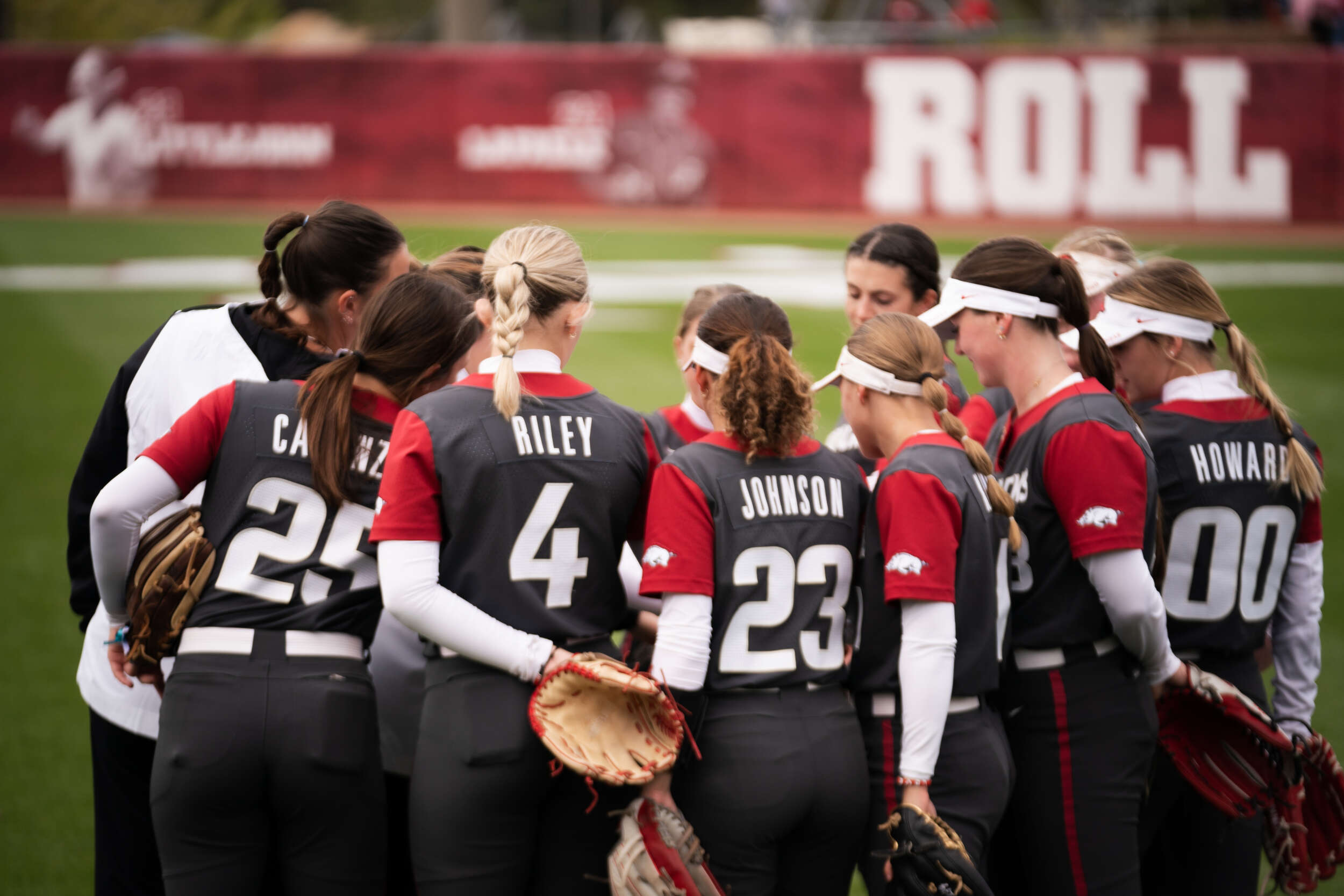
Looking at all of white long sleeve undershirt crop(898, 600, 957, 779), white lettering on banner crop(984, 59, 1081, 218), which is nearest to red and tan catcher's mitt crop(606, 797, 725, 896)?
white long sleeve undershirt crop(898, 600, 957, 779)

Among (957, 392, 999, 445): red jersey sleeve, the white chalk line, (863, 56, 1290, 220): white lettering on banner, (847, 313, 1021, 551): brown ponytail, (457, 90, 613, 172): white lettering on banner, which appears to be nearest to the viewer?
(847, 313, 1021, 551): brown ponytail

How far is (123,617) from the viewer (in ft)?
9.37

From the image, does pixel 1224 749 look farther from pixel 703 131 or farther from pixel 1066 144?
pixel 703 131

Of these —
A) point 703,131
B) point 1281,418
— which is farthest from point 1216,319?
point 703,131

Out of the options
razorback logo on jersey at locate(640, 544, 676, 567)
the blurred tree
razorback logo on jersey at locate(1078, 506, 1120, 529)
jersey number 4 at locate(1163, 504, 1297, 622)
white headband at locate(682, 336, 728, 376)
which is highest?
the blurred tree

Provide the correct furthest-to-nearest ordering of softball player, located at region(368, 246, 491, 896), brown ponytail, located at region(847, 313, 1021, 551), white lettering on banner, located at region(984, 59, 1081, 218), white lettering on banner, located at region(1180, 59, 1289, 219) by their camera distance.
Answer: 1. white lettering on banner, located at region(984, 59, 1081, 218)
2. white lettering on banner, located at region(1180, 59, 1289, 219)
3. softball player, located at region(368, 246, 491, 896)
4. brown ponytail, located at region(847, 313, 1021, 551)

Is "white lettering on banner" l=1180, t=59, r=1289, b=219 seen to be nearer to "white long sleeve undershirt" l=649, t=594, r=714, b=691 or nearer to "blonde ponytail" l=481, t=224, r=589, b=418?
"blonde ponytail" l=481, t=224, r=589, b=418

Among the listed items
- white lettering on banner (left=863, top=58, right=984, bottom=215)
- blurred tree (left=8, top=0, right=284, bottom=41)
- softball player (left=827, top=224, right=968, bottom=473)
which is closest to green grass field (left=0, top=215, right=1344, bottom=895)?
softball player (left=827, top=224, right=968, bottom=473)

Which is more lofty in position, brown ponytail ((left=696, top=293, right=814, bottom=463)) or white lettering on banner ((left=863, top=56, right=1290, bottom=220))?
white lettering on banner ((left=863, top=56, right=1290, bottom=220))

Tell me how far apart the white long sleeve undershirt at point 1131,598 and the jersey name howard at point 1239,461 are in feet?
1.47

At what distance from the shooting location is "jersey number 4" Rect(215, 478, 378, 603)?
8.71 ft

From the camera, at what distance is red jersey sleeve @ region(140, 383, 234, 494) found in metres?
2.65

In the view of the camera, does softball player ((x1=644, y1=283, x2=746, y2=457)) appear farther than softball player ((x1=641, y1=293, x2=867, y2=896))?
Yes

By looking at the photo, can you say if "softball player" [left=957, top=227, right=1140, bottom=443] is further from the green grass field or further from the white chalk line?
the white chalk line
